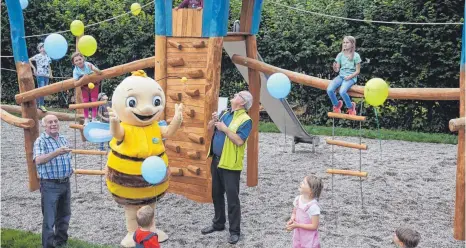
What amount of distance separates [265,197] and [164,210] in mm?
1364

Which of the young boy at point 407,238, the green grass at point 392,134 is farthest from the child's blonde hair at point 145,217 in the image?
the green grass at point 392,134

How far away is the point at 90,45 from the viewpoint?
6.46 meters

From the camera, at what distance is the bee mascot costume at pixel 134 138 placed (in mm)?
5316

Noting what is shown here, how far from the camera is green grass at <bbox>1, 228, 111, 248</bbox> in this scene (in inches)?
216

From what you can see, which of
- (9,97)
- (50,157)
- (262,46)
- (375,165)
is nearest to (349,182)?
(375,165)

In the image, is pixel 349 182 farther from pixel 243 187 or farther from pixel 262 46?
pixel 262 46

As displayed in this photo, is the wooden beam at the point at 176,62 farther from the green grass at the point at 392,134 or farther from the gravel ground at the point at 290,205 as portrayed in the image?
the green grass at the point at 392,134

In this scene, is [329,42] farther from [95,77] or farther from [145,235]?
[145,235]

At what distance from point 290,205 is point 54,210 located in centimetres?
293

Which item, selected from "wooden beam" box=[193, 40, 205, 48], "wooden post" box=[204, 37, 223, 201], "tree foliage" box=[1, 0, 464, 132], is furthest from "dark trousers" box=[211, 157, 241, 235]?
"tree foliage" box=[1, 0, 464, 132]

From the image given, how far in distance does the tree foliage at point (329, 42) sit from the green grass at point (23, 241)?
7288mm

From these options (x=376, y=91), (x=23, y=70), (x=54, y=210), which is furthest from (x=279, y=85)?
(x=23, y=70)

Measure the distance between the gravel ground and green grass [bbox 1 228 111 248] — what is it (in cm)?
26

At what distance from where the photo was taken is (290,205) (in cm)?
700
